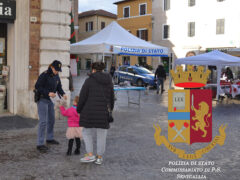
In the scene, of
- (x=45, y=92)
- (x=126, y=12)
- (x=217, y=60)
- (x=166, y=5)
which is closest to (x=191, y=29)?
(x=166, y=5)

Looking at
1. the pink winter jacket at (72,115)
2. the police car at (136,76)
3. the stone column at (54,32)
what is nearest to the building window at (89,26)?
the police car at (136,76)

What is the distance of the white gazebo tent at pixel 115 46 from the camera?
12.4m

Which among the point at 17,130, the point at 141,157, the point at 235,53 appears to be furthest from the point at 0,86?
the point at 235,53

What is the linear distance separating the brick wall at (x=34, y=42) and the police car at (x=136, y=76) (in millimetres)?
13052

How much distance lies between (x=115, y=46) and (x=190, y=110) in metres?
7.50

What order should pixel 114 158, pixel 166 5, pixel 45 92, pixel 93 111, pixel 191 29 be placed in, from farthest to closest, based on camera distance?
pixel 166 5
pixel 191 29
pixel 45 92
pixel 114 158
pixel 93 111

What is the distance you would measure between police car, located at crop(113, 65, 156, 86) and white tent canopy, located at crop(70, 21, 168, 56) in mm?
7348

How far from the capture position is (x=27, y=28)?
357 inches

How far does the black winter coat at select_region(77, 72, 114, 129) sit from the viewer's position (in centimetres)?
502

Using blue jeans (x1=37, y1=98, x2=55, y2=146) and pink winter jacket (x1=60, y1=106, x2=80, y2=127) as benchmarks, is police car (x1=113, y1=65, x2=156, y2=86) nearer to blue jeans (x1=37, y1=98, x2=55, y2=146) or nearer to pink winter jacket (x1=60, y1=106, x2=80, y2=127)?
blue jeans (x1=37, y1=98, x2=55, y2=146)

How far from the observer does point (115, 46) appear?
12508 mm

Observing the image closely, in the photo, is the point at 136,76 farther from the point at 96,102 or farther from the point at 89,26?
the point at 89,26

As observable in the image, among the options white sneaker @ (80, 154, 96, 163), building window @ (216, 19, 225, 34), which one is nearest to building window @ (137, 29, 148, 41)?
building window @ (216, 19, 225, 34)

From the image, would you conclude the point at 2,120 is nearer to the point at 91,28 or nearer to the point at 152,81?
the point at 152,81
